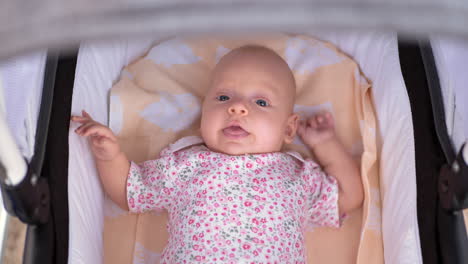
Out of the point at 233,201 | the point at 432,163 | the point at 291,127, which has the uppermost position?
the point at 291,127

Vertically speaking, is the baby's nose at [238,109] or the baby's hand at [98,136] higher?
the baby's nose at [238,109]

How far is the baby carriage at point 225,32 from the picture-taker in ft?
2.25

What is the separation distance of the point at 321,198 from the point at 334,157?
14 centimetres

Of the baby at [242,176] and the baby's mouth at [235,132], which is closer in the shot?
the baby at [242,176]

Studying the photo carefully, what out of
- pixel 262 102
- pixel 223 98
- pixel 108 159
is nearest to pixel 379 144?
pixel 262 102

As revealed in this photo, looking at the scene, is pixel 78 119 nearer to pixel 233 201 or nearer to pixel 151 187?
pixel 151 187

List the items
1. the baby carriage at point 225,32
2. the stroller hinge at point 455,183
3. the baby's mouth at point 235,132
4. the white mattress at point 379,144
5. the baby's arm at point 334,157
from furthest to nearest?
the baby's arm at point 334,157 → the baby's mouth at point 235,132 → the white mattress at point 379,144 → the stroller hinge at point 455,183 → the baby carriage at point 225,32

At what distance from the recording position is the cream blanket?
1663 millimetres

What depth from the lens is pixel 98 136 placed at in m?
1.54

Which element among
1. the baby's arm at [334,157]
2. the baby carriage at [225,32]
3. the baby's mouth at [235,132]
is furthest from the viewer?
the baby's arm at [334,157]

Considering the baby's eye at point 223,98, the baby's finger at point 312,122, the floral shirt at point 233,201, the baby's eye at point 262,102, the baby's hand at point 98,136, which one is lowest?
the floral shirt at point 233,201

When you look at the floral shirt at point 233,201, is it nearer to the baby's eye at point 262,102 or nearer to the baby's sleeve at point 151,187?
the baby's sleeve at point 151,187

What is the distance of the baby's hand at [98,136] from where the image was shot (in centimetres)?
148

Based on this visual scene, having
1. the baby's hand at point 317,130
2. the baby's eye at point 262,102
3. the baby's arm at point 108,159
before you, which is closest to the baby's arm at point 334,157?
the baby's hand at point 317,130
